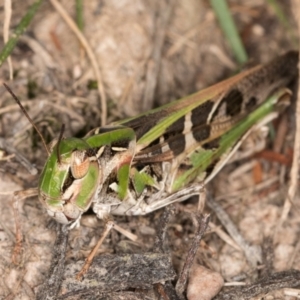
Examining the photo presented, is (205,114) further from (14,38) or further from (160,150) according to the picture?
(14,38)

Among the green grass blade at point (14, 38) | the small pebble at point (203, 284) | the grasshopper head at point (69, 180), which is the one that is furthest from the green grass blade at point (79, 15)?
the small pebble at point (203, 284)

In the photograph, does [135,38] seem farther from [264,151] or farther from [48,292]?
[48,292]

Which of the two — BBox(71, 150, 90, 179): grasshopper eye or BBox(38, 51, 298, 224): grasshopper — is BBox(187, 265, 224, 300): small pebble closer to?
BBox(38, 51, 298, 224): grasshopper

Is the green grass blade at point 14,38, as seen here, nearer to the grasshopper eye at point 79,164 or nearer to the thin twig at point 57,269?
the grasshopper eye at point 79,164

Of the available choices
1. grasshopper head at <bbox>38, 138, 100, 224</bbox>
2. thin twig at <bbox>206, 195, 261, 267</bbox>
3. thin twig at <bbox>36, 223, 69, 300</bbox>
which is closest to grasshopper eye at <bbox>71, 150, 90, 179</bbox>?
grasshopper head at <bbox>38, 138, 100, 224</bbox>

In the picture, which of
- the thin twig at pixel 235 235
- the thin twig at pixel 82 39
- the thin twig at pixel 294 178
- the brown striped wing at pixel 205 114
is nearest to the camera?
the brown striped wing at pixel 205 114

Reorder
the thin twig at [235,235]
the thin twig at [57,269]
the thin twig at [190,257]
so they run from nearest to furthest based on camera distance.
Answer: the thin twig at [57,269]
the thin twig at [190,257]
the thin twig at [235,235]

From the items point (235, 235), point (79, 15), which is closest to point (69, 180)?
point (235, 235)

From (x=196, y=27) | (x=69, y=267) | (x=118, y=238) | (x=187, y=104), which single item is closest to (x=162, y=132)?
(x=187, y=104)
